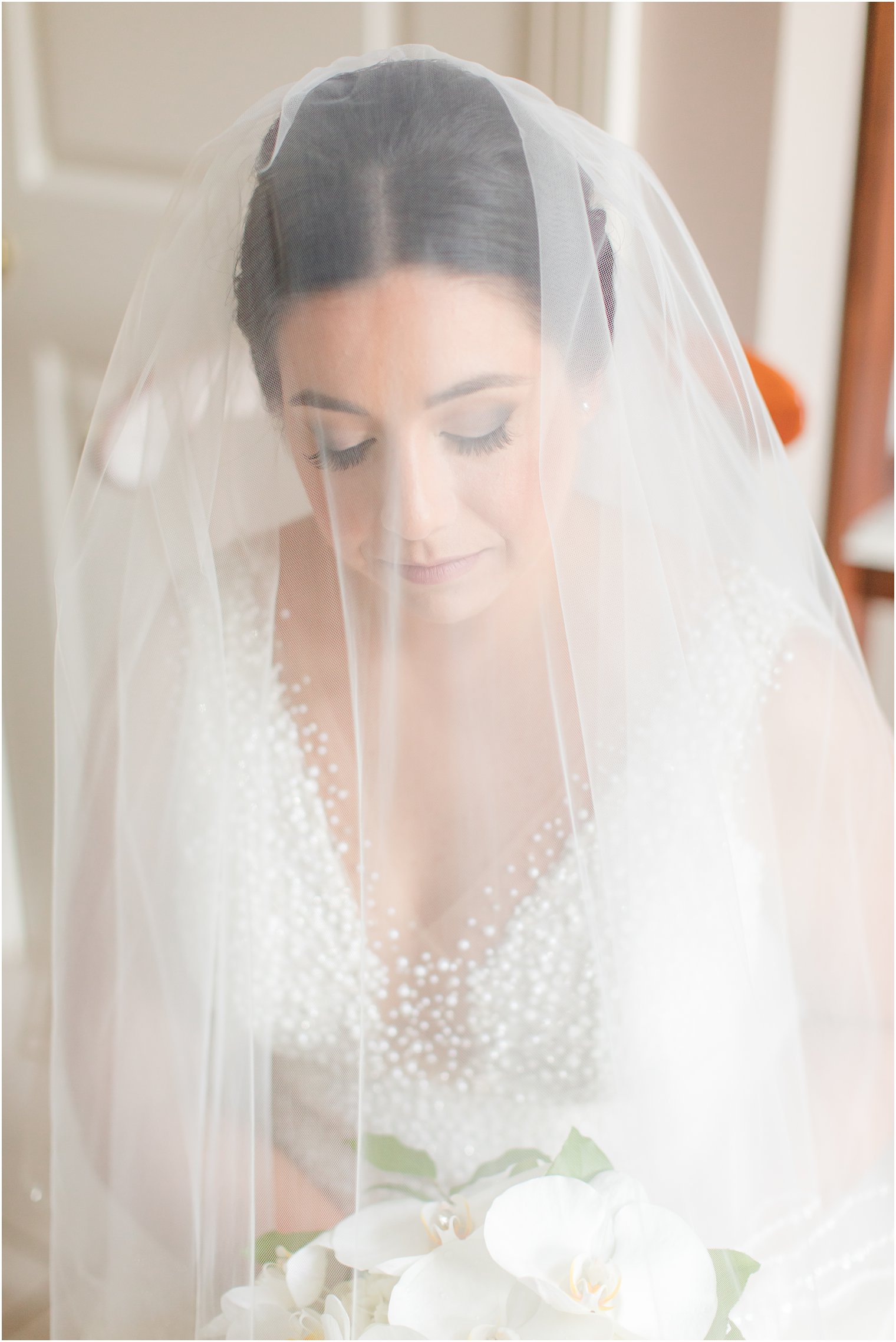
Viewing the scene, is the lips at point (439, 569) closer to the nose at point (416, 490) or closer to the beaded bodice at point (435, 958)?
the nose at point (416, 490)

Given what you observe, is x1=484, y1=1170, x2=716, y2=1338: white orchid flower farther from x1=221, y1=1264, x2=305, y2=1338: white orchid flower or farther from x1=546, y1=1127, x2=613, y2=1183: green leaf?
x1=221, y1=1264, x2=305, y2=1338: white orchid flower

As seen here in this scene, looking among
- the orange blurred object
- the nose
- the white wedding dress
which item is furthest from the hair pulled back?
the orange blurred object

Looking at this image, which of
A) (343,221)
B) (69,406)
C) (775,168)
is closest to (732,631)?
(343,221)

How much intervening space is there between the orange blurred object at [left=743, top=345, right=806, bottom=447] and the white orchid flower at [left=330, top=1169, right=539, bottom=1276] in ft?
2.36

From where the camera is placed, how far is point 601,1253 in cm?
56

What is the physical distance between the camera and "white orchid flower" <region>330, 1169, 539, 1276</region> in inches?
22.7

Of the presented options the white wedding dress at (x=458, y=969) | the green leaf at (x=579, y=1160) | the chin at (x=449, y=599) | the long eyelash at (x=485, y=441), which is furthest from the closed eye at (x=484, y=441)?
the green leaf at (x=579, y=1160)

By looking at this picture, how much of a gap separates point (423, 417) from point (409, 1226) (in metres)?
0.47

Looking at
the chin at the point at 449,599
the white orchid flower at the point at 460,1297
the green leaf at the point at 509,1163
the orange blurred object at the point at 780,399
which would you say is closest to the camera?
the white orchid flower at the point at 460,1297

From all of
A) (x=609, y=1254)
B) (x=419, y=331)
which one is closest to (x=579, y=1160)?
(x=609, y=1254)

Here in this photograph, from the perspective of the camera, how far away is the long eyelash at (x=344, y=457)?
0.67 m

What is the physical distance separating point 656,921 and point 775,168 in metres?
0.78

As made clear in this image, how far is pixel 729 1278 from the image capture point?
0.59 m

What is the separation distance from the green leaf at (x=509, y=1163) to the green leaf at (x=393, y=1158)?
59 mm
